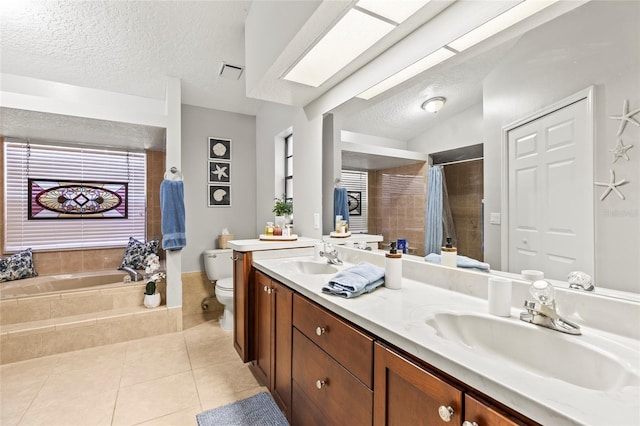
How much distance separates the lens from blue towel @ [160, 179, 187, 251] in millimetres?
2674

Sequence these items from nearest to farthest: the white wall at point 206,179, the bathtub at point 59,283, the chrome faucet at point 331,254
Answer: the chrome faucet at point 331,254, the bathtub at point 59,283, the white wall at point 206,179

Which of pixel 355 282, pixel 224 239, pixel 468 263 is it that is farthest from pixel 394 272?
pixel 224 239

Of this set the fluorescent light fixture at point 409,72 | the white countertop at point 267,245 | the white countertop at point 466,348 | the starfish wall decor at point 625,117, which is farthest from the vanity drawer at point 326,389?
the fluorescent light fixture at point 409,72

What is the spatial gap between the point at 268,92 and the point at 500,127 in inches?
60.8

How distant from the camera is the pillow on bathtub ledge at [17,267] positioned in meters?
2.82

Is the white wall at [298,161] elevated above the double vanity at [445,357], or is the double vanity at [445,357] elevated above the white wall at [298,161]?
the white wall at [298,161]

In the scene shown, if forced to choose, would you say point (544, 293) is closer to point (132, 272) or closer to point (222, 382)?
point (222, 382)

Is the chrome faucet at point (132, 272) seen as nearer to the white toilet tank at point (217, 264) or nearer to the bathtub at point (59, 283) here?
the bathtub at point (59, 283)

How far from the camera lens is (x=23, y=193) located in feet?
10.1

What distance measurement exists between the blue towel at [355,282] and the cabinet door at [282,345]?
32 centimetres

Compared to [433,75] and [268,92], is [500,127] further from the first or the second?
[268,92]

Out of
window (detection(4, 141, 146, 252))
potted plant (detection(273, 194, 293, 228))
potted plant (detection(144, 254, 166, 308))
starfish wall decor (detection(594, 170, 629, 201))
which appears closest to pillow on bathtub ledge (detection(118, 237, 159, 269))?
window (detection(4, 141, 146, 252))

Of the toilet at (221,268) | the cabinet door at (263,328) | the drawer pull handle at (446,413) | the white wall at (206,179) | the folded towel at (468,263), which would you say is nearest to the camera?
the drawer pull handle at (446,413)

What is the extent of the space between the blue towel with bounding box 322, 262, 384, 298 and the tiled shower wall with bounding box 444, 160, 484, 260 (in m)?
0.38
